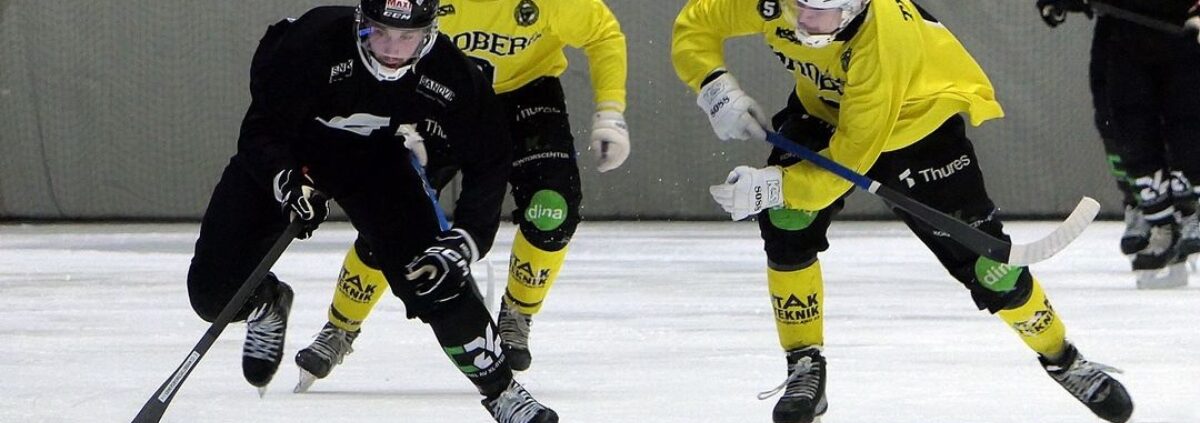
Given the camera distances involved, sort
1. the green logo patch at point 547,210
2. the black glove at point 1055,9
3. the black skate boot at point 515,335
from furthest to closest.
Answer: the black glove at point 1055,9
the green logo patch at point 547,210
the black skate boot at point 515,335

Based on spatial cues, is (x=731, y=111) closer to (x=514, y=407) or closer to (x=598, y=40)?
(x=514, y=407)

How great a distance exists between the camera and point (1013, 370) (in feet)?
13.7

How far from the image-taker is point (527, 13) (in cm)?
426

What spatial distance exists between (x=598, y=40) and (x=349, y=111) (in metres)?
1.05

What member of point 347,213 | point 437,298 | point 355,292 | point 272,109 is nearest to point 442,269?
point 437,298

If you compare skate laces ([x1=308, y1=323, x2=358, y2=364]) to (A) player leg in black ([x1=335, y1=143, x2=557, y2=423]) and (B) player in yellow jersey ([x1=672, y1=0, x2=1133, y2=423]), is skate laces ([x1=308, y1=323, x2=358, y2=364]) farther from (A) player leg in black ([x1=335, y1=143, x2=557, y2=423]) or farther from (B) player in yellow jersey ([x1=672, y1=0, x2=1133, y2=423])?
(B) player in yellow jersey ([x1=672, y1=0, x2=1133, y2=423])

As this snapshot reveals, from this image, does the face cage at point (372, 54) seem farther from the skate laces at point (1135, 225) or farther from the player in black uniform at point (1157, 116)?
the skate laces at point (1135, 225)

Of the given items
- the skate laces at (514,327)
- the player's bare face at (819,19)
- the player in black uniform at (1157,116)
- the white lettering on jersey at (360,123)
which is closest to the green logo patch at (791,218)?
the player's bare face at (819,19)

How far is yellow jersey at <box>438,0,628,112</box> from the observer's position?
13.9 feet

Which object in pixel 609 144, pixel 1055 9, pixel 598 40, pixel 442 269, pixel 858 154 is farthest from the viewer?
pixel 1055 9

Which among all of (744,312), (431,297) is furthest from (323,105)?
(744,312)

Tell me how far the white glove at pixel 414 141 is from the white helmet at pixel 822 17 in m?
0.79

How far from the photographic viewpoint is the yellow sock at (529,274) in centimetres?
428

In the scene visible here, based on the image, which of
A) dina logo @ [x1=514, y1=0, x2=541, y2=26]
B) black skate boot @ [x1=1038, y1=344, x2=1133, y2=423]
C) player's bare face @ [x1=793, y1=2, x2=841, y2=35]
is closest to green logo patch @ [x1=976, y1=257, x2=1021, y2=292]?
black skate boot @ [x1=1038, y1=344, x2=1133, y2=423]
